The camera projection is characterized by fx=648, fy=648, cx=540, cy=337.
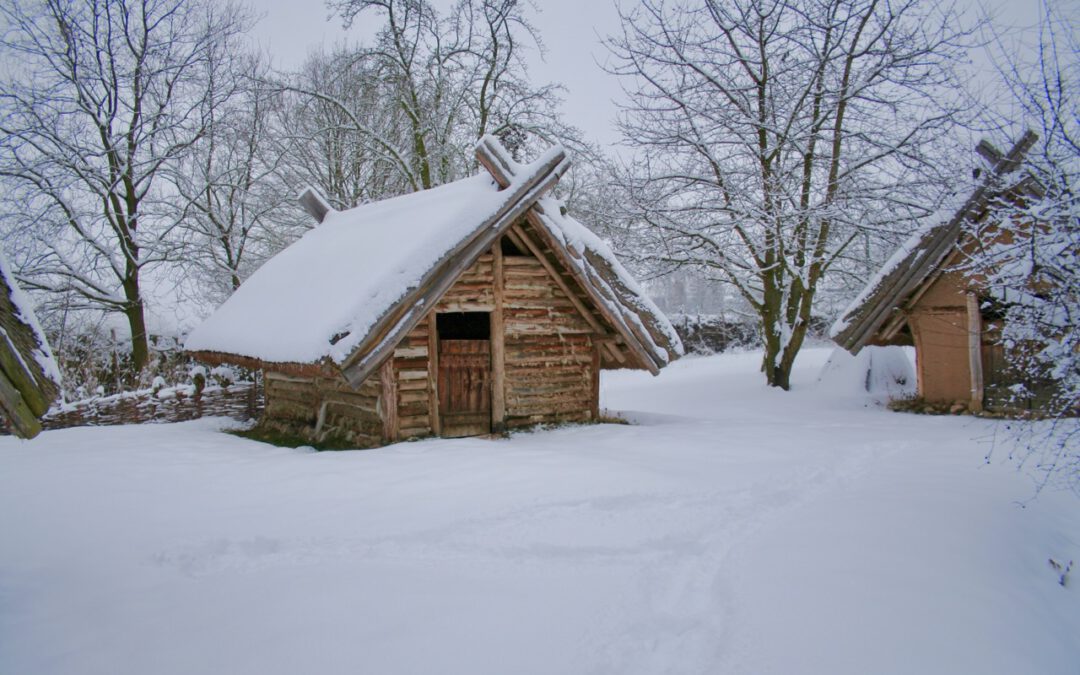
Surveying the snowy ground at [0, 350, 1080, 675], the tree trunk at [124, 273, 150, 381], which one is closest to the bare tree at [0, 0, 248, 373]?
the tree trunk at [124, 273, 150, 381]

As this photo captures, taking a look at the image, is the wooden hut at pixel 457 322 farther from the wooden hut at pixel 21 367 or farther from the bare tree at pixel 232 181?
the bare tree at pixel 232 181

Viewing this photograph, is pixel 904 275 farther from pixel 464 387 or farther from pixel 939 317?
pixel 464 387

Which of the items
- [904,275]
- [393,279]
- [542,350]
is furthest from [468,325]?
[904,275]

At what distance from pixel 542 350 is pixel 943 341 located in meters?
7.38

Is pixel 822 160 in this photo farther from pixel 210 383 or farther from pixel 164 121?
pixel 210 383

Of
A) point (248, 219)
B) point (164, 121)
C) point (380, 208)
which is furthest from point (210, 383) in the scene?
point (380, 208)

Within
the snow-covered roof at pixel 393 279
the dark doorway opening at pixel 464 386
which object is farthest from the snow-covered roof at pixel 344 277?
the dark doorway opening at pixel 464 386

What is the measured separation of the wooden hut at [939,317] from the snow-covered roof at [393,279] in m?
4.00

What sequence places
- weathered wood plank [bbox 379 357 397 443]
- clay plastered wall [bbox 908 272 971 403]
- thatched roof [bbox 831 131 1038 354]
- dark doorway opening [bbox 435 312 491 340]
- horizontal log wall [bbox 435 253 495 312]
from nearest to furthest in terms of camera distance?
weathered wood plank [bbox 379 357 397 443] → horizontal log wall [bbox 435 253 495 312] → thatched roof [bbox 831 131 1038 354] → clay plastered wall [bbox 908 272 971 403] → dark doorway opening [bbox 435 312 491 340]

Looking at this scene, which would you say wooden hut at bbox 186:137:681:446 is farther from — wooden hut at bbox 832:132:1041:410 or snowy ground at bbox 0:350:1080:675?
wooden hut at bbox 832:132:1041:410

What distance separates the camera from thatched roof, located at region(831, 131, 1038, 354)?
1059cm

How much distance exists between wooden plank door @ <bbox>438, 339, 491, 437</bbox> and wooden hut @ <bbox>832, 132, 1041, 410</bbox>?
6489 mm

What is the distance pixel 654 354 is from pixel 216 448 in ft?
21.0

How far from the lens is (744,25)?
43.2 feet
